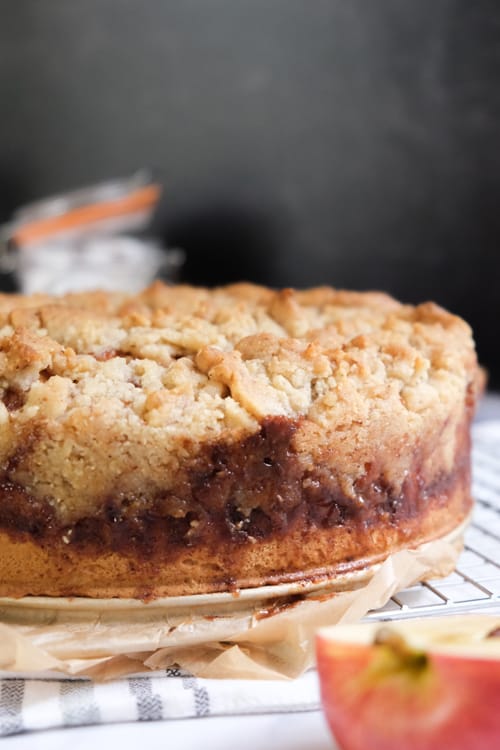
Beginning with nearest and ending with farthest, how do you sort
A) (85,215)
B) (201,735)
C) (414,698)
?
1. (414,698)
2. (201,735)
3. (85,215)

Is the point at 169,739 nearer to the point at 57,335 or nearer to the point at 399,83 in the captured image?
the point at 57,335

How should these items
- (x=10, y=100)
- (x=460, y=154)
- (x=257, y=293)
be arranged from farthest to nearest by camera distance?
A: (x=10, y=100) < (x=460, y=154) < (x=257, y=293)

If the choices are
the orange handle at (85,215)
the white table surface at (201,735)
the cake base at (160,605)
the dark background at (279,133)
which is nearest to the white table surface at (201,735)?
the white table surface at (201,735)

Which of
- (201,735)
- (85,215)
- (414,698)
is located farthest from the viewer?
(85,215)

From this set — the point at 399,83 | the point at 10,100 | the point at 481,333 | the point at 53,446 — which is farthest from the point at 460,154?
the point at 53,446

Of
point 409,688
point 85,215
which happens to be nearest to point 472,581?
point 409,688

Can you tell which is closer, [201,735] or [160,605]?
[201,735]

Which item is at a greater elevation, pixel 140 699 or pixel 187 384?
pixel 187 384

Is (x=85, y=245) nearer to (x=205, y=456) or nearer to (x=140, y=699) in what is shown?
(x=205, y=456)
